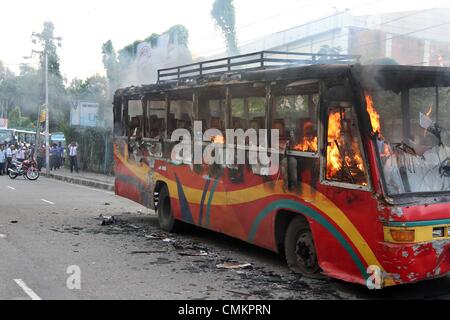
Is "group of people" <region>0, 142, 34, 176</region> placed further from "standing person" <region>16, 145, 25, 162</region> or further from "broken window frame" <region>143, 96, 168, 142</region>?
"broken window frame" <region>143, 96, 168, 142</region>

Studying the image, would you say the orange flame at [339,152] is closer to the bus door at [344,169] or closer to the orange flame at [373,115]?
the bus door at [344,169]

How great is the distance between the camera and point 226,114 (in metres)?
7.87

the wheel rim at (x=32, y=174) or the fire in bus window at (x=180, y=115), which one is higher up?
the fire in bus window at (x=180, y=115)

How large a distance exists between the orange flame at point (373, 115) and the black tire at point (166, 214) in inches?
203

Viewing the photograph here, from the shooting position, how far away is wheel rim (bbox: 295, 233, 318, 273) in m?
6.28

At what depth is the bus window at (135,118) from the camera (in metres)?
10.8

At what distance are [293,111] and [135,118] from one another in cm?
532

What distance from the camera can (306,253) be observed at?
6.39 metres

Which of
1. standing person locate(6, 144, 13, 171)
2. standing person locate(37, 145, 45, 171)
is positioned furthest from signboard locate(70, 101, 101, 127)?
standing person locate(6, 144, 13, 171)

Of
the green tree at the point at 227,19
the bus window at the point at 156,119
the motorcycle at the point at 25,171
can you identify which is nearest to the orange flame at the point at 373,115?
the bus window at the point at 156,119

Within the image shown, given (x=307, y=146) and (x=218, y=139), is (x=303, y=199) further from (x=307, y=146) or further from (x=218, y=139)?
(x=218, y=139)

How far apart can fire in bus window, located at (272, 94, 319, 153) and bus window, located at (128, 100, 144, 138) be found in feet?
15.1

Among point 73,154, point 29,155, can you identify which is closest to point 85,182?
point 73,154

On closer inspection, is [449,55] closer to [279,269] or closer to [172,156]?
[279,269]
